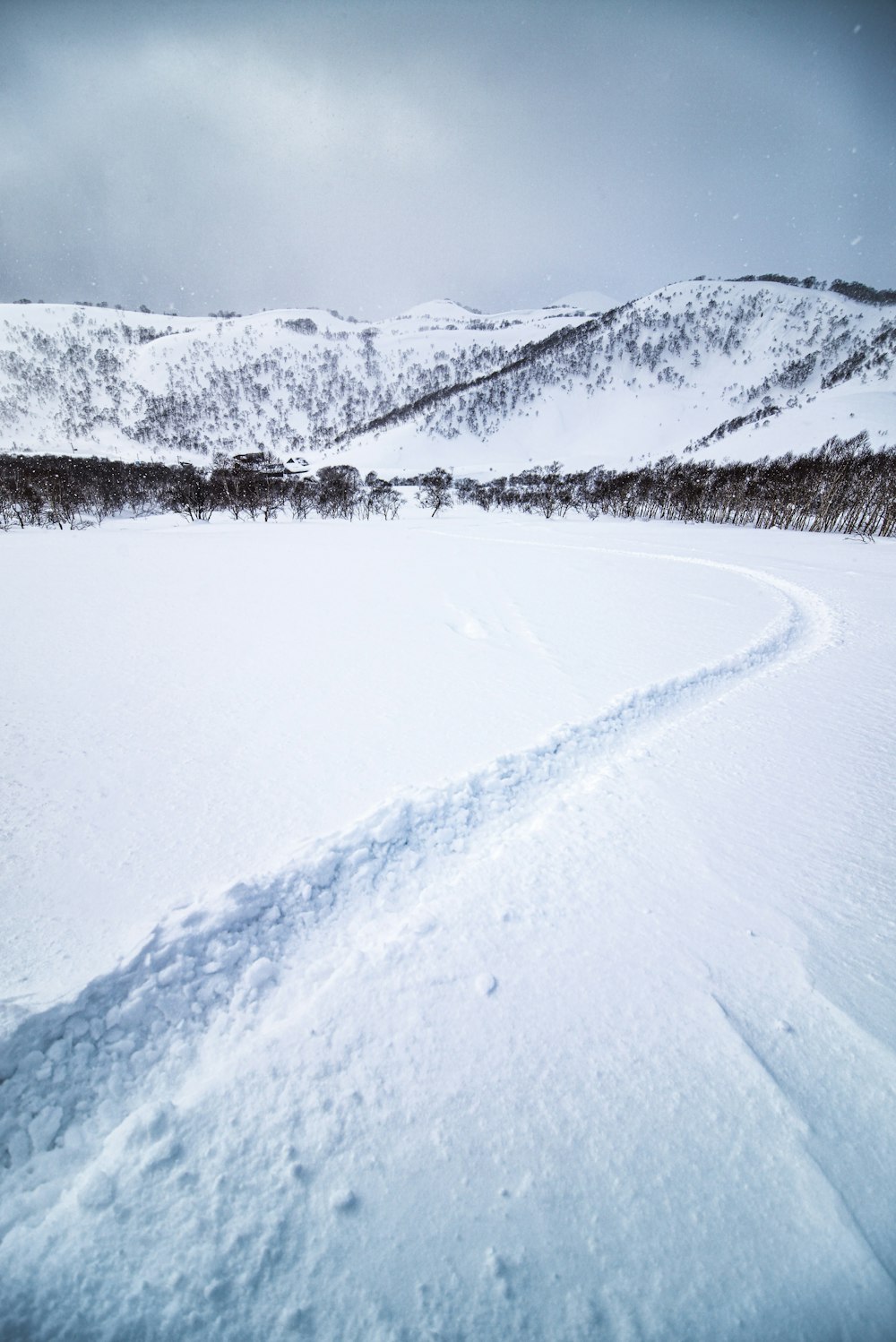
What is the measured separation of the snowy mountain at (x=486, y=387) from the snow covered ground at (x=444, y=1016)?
5781 cm

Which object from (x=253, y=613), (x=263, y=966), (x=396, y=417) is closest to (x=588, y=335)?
(x=396, y=417)

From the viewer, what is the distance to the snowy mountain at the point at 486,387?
225 ft

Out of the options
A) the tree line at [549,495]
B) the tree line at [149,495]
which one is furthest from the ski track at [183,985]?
the tree line at [149,495]

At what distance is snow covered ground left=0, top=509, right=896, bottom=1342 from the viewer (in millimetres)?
1469

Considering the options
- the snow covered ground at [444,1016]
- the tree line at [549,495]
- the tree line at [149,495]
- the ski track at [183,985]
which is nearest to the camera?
the snow covered ground at [444,1016]

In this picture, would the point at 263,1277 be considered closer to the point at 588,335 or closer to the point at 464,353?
the point at 588,335

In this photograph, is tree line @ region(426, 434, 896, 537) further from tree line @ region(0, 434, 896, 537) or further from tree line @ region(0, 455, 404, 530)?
tree line @ region(0, 455, 404, 530)

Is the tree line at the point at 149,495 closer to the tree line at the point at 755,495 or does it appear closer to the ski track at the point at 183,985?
the tree line at the point at 755,495

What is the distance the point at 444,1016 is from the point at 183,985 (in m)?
1.21

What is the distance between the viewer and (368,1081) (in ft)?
6.36

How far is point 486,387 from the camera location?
8650cm

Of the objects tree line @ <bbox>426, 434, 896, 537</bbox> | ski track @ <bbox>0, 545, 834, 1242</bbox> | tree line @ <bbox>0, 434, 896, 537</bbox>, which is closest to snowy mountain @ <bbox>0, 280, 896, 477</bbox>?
tree line @ <bbox>426, 434, 896, 537</bbox>

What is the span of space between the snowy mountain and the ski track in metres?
58.7

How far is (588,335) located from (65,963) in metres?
114
